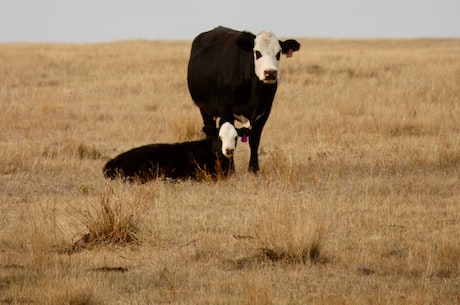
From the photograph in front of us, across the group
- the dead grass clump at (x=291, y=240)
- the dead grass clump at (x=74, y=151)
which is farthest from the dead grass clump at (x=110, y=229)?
the dead grass clump at (x=74, y=151)

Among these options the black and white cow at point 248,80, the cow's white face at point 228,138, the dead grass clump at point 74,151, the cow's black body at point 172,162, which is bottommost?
the dead grass clump at point 74,151

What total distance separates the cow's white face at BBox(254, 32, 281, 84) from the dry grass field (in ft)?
3.43

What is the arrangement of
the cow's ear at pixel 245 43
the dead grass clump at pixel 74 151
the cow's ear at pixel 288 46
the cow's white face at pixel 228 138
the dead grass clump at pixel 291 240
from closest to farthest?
1. the dead grass clump at pixel 291 240
2. the cow's white face at pixel 228 138
3. the cow's ear at pixel 245 43
4. the cow's ear at pixel 288 46
5. the dead grass clump at pixel 74 151

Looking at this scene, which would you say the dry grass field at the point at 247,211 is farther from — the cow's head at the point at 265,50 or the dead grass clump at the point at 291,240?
the cow's head at the point at 265,50

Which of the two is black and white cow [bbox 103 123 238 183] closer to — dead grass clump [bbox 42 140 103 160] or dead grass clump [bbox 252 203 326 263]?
dead grass clump [bbox 42 140 103 160]

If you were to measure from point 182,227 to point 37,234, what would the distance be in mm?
1524

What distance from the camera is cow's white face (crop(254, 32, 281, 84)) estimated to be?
11.5 m

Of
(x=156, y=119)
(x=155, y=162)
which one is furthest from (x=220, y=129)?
(x=156, y=119)

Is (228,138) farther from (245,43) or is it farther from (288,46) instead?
(288,46)

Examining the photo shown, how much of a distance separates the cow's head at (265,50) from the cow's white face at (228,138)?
695 mm

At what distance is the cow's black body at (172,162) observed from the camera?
11109mm

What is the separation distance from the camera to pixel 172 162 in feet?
37.0

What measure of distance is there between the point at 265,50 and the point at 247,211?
2.89 m

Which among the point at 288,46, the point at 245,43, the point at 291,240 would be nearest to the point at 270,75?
the point at 245,43
